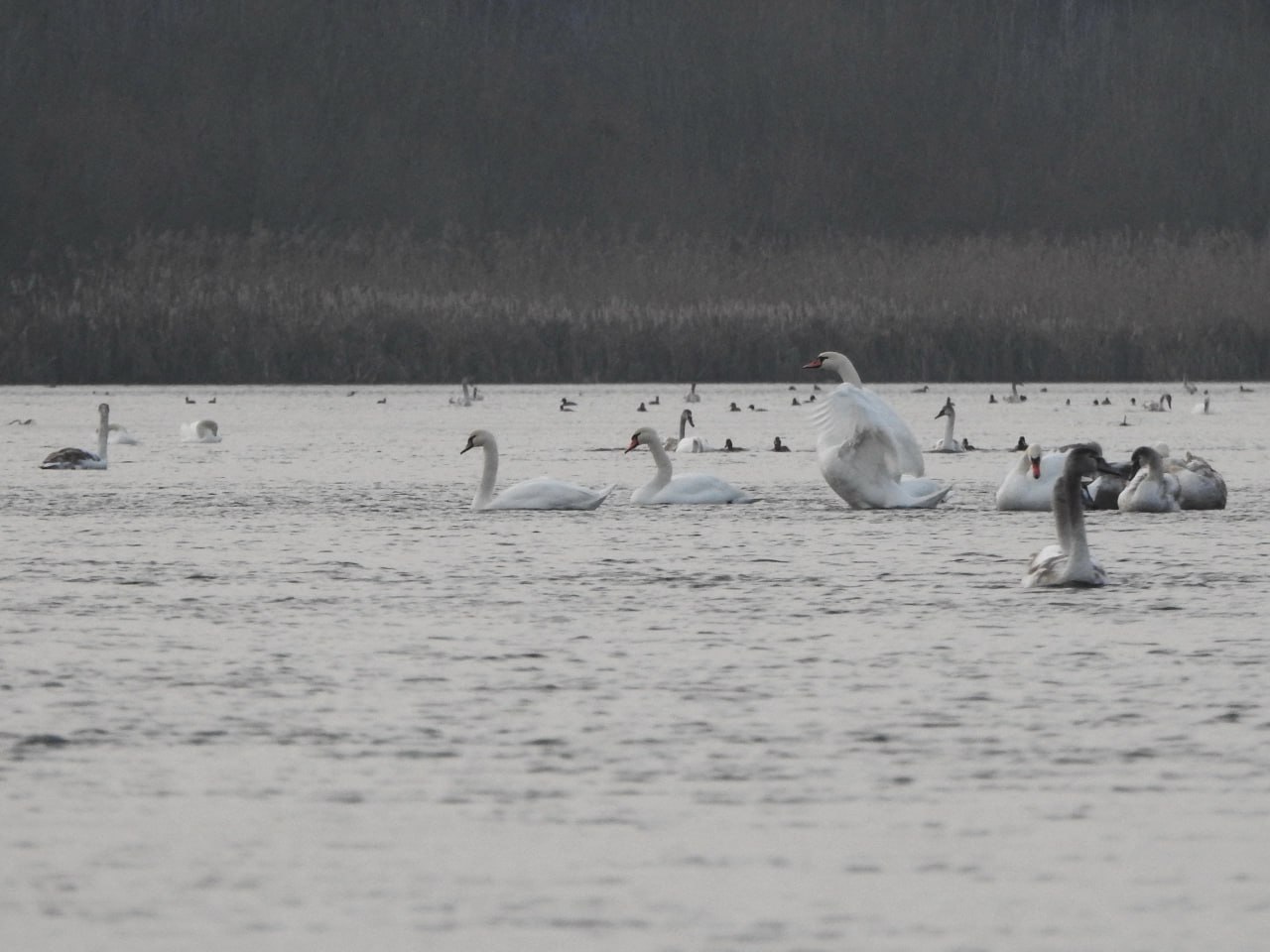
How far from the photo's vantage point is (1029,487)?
79.6 ft

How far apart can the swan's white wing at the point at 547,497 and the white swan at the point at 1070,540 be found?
8.25 metres

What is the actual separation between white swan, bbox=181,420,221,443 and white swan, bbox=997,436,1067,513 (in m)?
25.3

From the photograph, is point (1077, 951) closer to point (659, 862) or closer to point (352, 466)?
point (659, 862)

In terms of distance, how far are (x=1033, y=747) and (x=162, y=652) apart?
207 inches

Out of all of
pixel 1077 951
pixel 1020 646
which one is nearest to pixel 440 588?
pixel 1020 646

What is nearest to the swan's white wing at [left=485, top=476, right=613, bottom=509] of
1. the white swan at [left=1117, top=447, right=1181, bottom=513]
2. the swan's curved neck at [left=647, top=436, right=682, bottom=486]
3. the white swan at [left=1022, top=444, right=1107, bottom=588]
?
the swan's curved neck at [left=647, top=436, right=682, bottom=486]

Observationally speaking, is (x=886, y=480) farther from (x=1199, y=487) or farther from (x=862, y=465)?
(x=1199, y=487)

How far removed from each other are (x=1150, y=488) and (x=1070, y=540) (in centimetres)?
775

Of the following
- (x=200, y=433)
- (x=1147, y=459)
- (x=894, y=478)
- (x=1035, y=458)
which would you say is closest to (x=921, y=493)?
(x=894, y=478)

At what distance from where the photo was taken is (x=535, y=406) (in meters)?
85.2

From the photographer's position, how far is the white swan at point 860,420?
24125 mm

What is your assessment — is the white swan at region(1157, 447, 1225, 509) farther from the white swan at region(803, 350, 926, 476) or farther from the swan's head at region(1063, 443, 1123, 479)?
the swan's head at region(1063, 443, 1123, 479)

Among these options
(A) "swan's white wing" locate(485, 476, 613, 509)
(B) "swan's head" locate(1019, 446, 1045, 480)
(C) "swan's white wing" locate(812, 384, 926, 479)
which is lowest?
(A) "swan's white wing" locate(485, 476, 613, 509)

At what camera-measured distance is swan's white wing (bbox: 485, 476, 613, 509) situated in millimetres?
24547
